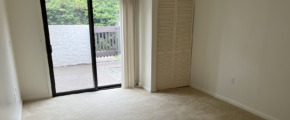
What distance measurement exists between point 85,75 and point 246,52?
2857mm

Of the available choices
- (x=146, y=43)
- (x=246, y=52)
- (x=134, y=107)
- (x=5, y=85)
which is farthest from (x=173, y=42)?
(x=5, y=85)

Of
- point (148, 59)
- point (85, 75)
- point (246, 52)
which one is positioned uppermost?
point (246, 52)

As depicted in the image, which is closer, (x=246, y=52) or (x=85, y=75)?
(x=246, y=52)

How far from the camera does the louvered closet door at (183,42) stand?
359 cm

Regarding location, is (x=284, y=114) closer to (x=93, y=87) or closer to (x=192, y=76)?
(x=192, y=76)

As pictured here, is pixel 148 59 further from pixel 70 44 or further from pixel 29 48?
pixel 29 48

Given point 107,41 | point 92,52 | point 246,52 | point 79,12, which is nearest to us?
point 246,52

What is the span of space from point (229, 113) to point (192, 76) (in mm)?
1223

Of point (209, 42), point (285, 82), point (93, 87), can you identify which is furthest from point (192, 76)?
point (93, 87)

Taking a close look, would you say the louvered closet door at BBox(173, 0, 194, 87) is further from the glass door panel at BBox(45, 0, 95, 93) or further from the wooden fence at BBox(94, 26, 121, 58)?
the glass door panel at BBox(45, 0, 95, 93)

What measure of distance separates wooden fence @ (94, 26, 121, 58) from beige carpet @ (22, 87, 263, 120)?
31.2 inches

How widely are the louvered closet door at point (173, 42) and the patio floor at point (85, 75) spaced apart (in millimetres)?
932

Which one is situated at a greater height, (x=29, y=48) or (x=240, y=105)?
(x=29, y=48)

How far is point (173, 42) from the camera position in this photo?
144 inches
